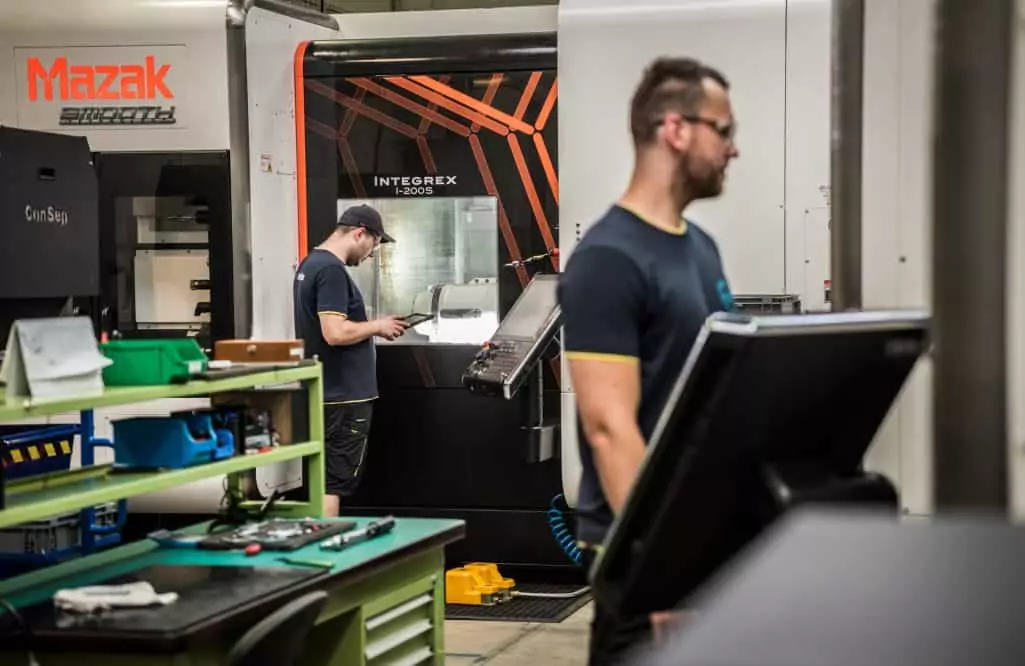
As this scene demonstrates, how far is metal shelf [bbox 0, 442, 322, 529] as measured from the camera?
9.91 ft

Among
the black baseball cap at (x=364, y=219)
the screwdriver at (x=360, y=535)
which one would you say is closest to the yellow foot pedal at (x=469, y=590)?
the black baseball cap at (x=364, y=219)

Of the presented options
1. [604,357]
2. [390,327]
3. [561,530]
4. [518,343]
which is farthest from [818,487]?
[390,327]

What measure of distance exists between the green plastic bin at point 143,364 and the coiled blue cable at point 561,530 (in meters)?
2.46

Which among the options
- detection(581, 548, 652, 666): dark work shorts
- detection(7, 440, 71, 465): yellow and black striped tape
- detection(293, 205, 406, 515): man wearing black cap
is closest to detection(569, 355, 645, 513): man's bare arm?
detection(581, 548, 652, 666): dark work shorts

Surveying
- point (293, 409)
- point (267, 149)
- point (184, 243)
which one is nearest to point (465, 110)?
point (267, 149)

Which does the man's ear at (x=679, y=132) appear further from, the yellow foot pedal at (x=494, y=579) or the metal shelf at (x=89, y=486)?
the yellow foot pedal at (x=494, y=579)

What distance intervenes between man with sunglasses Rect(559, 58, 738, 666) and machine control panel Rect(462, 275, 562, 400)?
2.72 meters

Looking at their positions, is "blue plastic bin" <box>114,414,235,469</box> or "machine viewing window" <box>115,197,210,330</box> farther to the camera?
"machine viewing window" <box>115,197,210,330</box>

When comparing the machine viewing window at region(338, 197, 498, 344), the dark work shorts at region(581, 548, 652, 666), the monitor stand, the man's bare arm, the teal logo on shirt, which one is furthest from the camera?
the machine viewing window at region(338, 197, 498, 344)

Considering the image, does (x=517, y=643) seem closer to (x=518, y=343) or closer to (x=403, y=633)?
(x=518, y=343)

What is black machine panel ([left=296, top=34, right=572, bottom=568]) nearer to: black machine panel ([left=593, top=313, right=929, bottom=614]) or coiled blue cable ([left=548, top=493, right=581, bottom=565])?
coiled blue cable ([left=548, top=493, right=581, bottom=565])

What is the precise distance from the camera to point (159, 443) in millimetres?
3617

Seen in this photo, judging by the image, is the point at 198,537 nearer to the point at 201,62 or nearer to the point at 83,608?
the point at 83,608

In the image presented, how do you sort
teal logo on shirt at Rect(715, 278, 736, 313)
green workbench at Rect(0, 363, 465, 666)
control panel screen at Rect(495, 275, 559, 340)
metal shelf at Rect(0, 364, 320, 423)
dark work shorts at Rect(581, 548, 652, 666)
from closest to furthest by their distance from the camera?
1. dark work shorts at Rect(581, 548, 652, 666)
2. teal logo on shirt at Rect(715, 278, 736, 313)
3. green workbench at Rect(0, 363, 465, 666)
4. metal shelf at Rect(0, 364, 320, 423)
5. control panel screen at Rect(495, 275, 559, 340)
